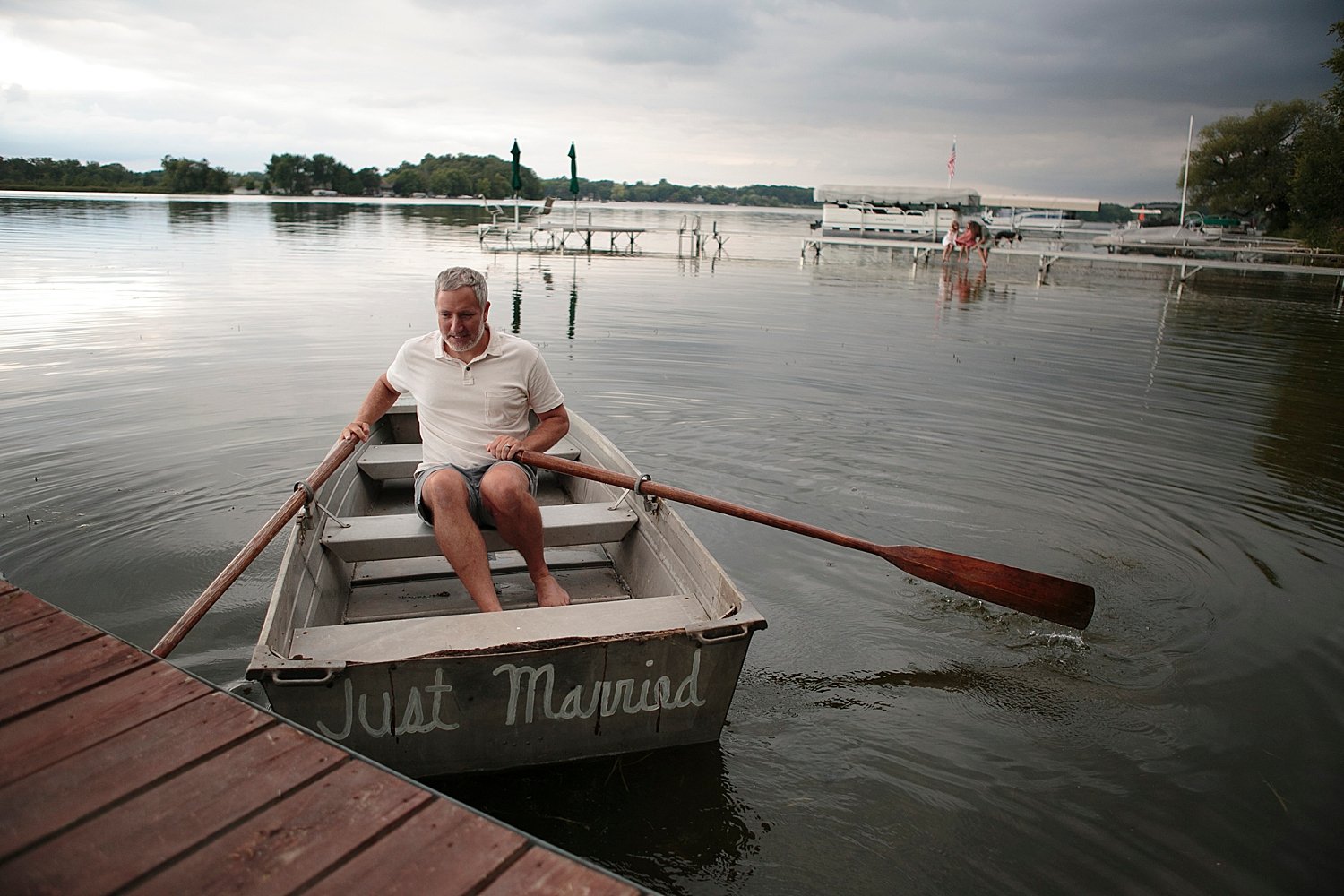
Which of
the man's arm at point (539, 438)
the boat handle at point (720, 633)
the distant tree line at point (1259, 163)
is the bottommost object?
the boat handle at point (720, 633)

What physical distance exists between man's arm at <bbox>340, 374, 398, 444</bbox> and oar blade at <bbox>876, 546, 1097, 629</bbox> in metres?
1.73

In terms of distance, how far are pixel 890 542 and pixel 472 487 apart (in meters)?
2.74

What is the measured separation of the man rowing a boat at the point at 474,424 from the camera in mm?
3629

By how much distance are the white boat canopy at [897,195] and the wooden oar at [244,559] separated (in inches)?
1217

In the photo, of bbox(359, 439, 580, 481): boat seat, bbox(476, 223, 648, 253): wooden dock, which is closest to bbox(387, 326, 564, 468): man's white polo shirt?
bbox(359, 439, 580, 481): boat seat

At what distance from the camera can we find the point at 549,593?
3719mm

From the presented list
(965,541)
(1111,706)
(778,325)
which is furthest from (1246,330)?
(1111,706)

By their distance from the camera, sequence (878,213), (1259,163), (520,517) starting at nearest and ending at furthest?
(520,517), (878,213), (1259,163)

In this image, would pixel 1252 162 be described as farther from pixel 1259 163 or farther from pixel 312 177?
pixel 312 177

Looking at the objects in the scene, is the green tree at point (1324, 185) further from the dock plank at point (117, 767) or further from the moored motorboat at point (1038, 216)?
the dock plank at point (117, 767)

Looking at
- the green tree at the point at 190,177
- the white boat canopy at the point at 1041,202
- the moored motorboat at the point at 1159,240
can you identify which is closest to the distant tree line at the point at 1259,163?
the moored motorboat at the point at 1159,240

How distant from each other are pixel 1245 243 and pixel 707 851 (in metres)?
38.2

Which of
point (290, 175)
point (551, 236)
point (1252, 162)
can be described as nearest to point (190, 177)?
point (290, 175)

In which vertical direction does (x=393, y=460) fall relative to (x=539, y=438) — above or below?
below
